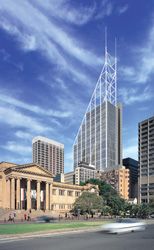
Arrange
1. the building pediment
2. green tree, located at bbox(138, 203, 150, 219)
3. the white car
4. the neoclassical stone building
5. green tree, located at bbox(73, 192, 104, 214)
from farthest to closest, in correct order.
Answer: green tree, located at bbox(138, 203, 150, 219)
green tree, located at bbox(73, 192, 104, 214)
the building pediment
the neoclassical stone building
the white car

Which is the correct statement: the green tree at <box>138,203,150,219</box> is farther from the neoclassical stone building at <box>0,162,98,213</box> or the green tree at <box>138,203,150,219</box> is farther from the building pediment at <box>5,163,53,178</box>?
the building pediment at <box>5,163,53,178</box>

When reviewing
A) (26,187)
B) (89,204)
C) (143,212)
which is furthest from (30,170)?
(143,212)

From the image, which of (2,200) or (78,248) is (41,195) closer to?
(2,200)

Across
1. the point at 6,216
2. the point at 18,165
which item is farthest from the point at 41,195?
the point at 6,216

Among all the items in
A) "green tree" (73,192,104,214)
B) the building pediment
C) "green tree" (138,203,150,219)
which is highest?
the building pediment


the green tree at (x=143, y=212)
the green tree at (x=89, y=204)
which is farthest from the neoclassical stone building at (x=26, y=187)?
the green tree at (x=143, y=212)

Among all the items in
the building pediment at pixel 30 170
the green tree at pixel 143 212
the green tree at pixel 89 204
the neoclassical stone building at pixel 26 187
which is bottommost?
the green tree at pixel 143 212

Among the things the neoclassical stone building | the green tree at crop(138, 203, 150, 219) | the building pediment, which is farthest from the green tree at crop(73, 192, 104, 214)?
the green tree at crop(138, 203, 150, 219)

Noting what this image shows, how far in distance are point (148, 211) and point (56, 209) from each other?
29.5 meters

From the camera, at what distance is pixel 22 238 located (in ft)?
117

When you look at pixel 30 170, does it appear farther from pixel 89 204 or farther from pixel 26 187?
pixel 89 204

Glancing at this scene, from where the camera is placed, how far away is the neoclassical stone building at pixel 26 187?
10706cm

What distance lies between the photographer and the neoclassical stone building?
107062 mm

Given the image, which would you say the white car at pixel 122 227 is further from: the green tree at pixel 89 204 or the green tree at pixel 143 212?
the green tree at pixel 143 212
